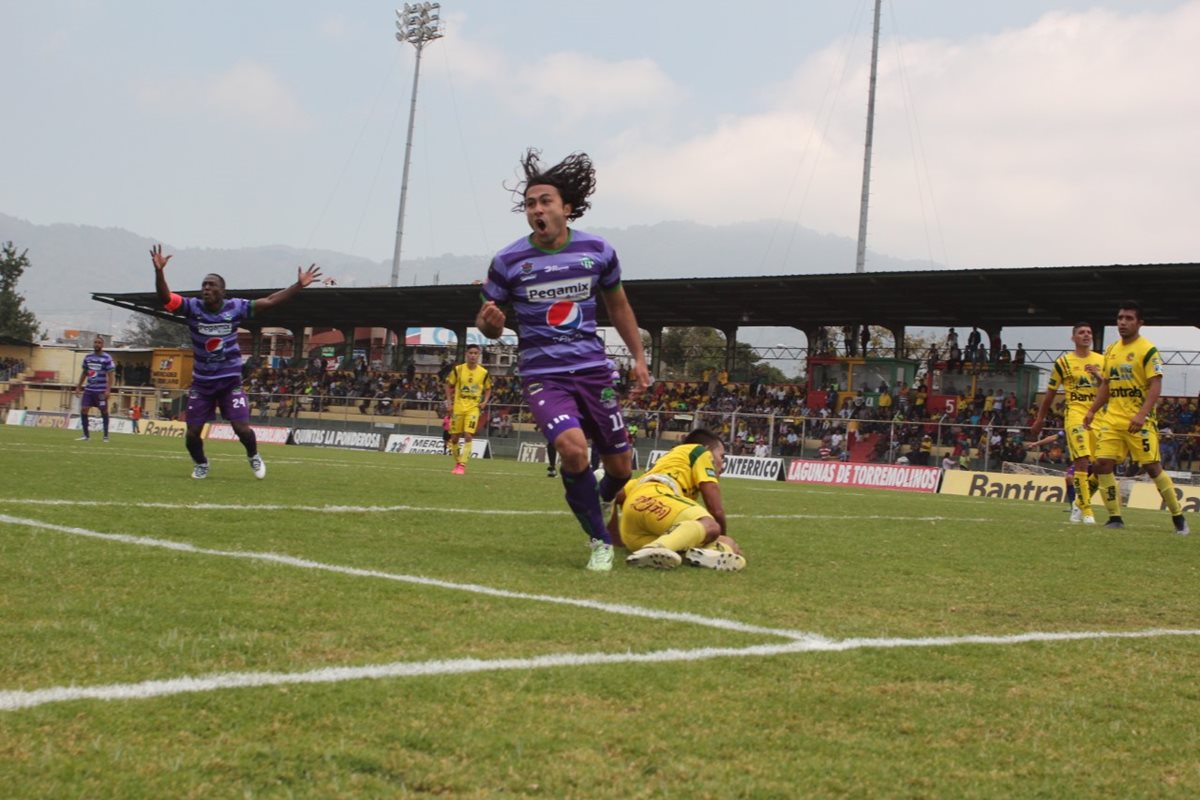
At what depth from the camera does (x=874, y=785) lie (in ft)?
8.65

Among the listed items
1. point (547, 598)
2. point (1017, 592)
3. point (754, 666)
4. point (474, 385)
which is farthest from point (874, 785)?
point (474, 385)

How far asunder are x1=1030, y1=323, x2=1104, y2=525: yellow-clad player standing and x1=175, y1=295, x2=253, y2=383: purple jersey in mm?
9017

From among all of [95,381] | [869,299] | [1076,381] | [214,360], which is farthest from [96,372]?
[869,299]

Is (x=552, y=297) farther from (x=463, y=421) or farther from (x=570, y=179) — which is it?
(x=463, y=421)

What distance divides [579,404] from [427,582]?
5.84ft

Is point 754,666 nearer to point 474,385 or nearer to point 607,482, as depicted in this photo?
point 607,482

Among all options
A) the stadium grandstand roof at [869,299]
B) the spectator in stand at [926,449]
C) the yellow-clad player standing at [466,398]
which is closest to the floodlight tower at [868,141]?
the stadium grandstand roof at [869,299]

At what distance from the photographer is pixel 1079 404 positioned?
44.8 feet

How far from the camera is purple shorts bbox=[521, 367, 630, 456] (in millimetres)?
6426

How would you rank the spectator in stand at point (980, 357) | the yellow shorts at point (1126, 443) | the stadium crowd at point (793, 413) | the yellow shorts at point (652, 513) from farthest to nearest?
the spectator in stand at point (980, 357) → the stadium crowd at point (793, 413) → the yellow shorts at point (1126, 443) → the yellow shorts at point (652, 513)

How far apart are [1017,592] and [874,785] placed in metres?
3.84

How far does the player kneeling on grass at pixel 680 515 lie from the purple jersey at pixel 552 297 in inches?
33.4

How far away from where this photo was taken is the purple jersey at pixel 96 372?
25781mm

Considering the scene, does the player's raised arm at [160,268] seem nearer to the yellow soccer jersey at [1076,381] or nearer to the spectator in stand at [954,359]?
the yellow soccer jersey at [1076,381]
